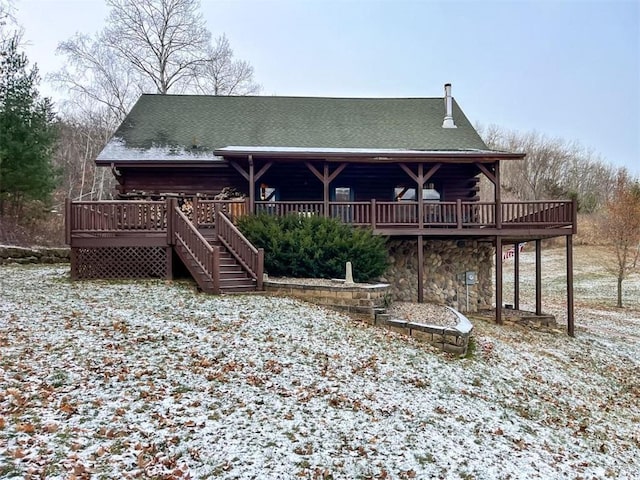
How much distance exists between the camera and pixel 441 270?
14594 mm

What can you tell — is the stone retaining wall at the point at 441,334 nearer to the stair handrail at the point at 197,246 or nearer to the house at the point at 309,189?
the house at the point at 309,189

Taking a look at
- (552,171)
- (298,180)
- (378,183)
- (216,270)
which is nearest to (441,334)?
(216,270)

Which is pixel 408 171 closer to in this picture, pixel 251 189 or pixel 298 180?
pixel 298 180

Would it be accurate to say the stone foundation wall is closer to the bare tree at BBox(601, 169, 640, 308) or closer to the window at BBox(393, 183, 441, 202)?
the window at BBox(393, 183, 441, 202)

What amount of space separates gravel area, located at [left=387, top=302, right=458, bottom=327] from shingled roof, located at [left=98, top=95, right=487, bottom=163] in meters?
6.21

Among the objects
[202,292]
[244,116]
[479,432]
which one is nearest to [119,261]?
[202,292]

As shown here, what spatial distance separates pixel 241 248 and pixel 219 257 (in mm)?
763

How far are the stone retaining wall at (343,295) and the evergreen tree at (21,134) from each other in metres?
13.3

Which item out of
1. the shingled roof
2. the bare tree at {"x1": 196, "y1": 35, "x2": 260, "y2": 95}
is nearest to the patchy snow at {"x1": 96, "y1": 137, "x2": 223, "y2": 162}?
the shingled roof

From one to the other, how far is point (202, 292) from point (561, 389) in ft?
23.9

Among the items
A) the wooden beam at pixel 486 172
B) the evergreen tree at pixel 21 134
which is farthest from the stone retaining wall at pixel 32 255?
the wooden beam at pixel 486 172

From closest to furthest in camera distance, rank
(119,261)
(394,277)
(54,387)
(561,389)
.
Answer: (54,387), (561,389), (119,261), (394,277)

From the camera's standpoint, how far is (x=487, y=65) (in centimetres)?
3912

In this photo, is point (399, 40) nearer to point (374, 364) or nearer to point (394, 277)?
point (394, 277)
